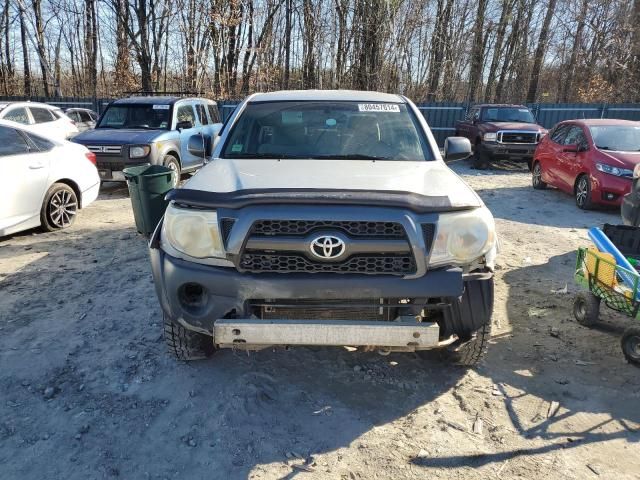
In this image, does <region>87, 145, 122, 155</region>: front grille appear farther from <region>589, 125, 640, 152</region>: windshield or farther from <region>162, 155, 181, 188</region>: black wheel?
<region>589, 125, 640, 152</region>: windshield

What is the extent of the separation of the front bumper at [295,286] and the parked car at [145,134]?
6.97 m

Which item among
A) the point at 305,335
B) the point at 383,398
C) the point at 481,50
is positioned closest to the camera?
the point at 305,335

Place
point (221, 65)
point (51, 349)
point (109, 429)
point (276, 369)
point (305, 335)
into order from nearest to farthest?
point (305, 335)
point (109, 429)
point (276, 369)
point (51, 349)
point (221, 65)

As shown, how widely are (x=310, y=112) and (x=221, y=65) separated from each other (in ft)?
66.9

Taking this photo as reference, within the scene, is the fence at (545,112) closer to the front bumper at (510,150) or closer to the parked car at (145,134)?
the front bumper at (510,150)

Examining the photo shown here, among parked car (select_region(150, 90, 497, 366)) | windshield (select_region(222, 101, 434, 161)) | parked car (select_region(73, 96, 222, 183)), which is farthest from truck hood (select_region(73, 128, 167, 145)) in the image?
parked car (select_region(150, 90, 497, 366))

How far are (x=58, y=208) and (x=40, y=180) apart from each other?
537mm

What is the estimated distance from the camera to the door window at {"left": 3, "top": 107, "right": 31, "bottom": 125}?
33.8 ft

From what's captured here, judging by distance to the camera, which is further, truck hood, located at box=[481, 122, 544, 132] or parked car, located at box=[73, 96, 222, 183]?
truck hood, located at box=[481, 122, 544, 132]

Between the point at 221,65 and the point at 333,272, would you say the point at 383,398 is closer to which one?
the point at 333,272

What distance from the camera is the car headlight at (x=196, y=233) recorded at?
271 cm

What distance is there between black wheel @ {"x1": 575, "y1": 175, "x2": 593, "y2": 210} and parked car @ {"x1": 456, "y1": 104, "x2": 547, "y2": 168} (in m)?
4.33

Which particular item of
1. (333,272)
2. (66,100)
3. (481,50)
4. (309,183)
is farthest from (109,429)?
(481,50)

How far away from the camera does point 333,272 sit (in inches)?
105
